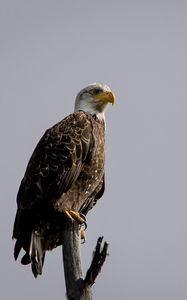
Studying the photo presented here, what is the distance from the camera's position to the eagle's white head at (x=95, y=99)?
977 centimetres

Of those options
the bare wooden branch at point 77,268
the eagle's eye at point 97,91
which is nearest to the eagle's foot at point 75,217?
the bare wooden branch at point 77,268

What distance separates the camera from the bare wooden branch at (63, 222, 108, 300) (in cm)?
665

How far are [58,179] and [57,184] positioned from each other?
0.20ft

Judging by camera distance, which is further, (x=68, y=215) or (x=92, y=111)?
(x=92, y=111)

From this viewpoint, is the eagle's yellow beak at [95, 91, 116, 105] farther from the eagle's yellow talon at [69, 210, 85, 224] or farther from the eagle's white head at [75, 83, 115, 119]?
the eagle's yellow talon at [69, 210, 85, 224]

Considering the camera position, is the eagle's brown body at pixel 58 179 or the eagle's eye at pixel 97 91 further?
the eagle's eye at pixel 97 91

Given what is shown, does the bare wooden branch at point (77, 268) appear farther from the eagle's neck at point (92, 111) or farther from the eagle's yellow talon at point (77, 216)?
the eagle's neck at point (92, 111)

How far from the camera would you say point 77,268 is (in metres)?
7.20

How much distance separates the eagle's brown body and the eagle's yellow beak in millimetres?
531

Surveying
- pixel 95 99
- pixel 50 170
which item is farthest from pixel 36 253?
pixel 95 99

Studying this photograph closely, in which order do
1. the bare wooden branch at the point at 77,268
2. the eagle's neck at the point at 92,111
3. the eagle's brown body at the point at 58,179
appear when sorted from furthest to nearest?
the eagle's neck at the point at 92,111 → the eagle's brown body at the point at 58,179 → the bare wooden branch at the point at 77,268

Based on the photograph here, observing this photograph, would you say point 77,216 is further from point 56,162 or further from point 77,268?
point 77,268

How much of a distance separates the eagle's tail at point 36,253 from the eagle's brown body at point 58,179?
5 cm

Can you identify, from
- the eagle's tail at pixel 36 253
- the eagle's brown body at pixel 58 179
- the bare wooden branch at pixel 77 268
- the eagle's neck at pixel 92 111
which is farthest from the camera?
the eagle's neck at pixel 92 111
